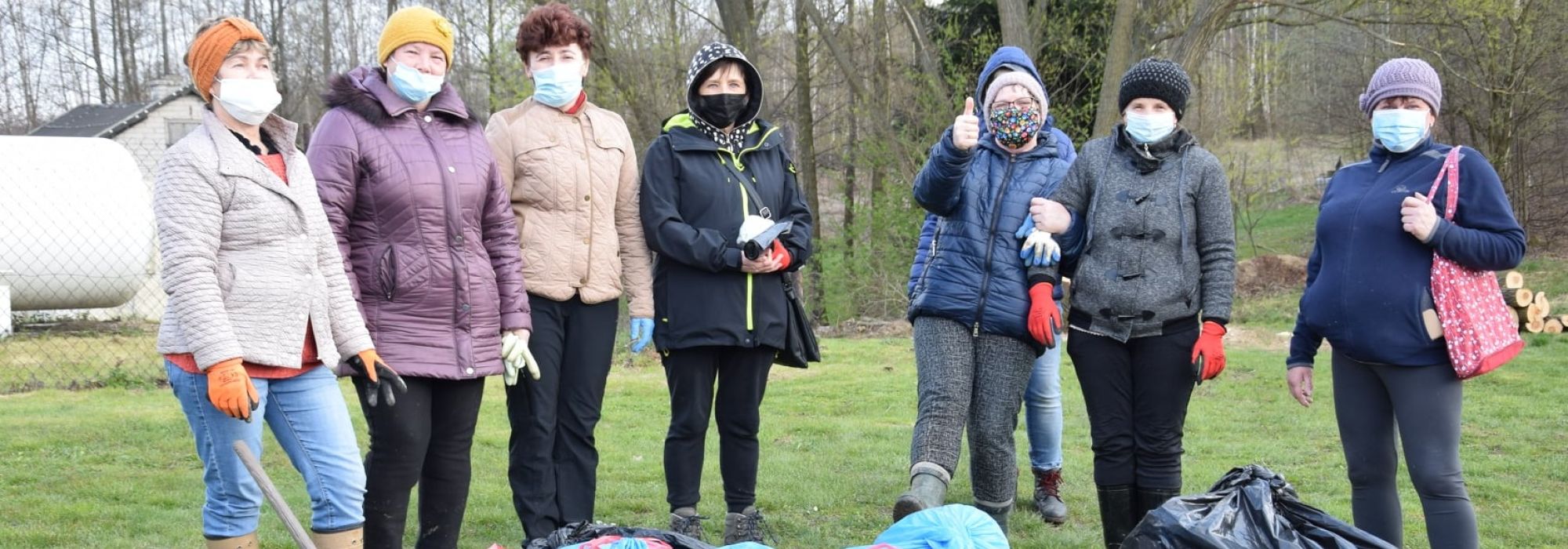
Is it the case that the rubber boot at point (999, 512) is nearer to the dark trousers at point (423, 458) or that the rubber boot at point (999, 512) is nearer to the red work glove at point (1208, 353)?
the red work glove at point (1208, 353)

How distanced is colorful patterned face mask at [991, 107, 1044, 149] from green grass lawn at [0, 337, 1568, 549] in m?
1.47

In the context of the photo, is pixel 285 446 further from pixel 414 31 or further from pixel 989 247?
pixel 989 247

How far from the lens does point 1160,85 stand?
12.3 ft

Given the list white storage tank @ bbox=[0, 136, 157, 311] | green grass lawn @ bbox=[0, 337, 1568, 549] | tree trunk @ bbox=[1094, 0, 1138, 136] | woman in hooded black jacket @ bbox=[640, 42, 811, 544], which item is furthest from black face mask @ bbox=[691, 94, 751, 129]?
white storage tank @ bbox=[0, 136, 157, 311]

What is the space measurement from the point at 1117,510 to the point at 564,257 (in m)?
1.93

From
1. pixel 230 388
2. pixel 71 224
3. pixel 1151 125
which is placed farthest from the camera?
pixel 71 224

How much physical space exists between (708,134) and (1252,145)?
2114cm

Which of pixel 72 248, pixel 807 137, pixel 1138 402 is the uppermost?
pixel 807 137

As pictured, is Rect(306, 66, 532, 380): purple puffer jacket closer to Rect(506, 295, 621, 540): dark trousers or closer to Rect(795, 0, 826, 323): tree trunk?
Rect(506, 295, 621, 540): dark trousers

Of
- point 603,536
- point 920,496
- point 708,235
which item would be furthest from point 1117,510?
point 603,536

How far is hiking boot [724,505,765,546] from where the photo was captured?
423 cm

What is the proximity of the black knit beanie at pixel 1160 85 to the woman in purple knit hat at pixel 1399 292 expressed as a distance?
53cm

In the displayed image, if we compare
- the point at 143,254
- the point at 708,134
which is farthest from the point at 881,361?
the point at 143,254

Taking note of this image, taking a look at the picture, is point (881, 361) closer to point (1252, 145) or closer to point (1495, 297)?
point (1495, 297)
